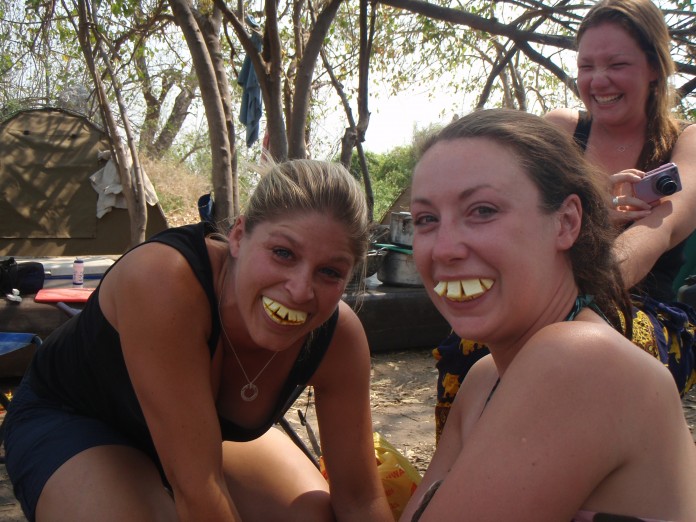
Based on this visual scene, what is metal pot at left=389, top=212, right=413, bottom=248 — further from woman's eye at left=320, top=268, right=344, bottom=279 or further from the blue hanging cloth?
woman's eye at left=320, top=268, right=344, bottom=279

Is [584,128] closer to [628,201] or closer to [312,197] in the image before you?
[628,201]

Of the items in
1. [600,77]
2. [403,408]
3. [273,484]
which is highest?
[600,77]

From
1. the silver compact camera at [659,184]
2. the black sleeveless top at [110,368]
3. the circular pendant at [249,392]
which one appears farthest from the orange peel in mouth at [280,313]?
the silver compact camera at [659,184]

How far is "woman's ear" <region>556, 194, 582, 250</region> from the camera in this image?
1.35 metres

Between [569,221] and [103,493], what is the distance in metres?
1.41

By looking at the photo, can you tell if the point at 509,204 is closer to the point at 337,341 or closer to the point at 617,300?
the point at 617,300

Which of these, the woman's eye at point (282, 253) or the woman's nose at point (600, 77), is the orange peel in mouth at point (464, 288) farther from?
the woman's nose at point (600, 77)

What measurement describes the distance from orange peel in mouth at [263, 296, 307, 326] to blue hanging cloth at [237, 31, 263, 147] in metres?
5.72

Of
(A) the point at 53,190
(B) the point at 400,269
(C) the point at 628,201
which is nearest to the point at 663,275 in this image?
(C) the point at 628,201

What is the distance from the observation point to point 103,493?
6.15 ft

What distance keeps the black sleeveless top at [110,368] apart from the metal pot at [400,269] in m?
3.39

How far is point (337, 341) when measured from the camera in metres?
2.18

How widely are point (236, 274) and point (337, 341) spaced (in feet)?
1.38

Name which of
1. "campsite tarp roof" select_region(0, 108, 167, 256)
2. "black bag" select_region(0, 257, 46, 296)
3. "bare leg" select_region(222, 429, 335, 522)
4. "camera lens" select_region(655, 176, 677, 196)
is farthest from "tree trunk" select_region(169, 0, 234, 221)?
"campsite tarp roof" select_region(0, 108, 167, 256)
